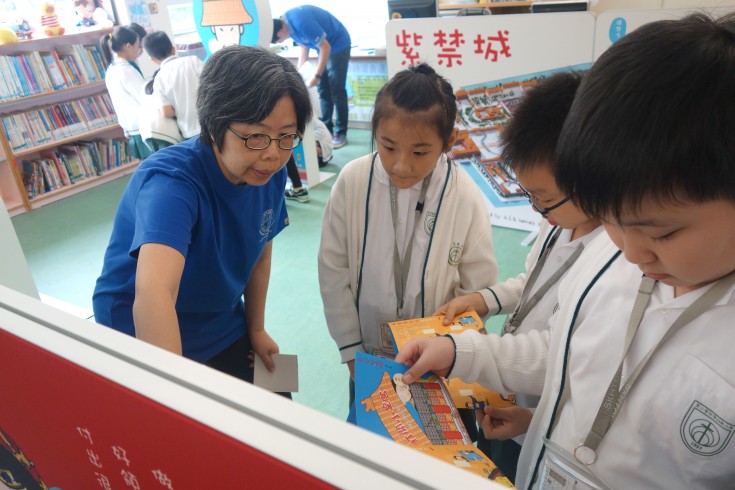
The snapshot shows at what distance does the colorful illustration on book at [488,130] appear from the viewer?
113 inches

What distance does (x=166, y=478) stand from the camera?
0.45 meters

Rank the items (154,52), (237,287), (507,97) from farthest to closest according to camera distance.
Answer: (154,52), (507,97), (237,287)

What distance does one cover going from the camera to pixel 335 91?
5.42 metres

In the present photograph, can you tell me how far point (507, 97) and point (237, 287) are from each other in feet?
7.23

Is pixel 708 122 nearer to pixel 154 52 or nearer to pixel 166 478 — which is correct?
pixel 166 478

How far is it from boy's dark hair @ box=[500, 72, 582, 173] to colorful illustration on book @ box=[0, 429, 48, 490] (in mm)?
915

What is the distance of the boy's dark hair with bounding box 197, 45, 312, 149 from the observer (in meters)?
1.04

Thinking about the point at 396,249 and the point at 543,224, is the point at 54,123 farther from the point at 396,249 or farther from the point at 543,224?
the point at 543,224

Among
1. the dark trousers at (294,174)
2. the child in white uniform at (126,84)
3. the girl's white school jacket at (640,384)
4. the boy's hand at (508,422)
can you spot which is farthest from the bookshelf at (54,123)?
the girl's white school jacket at (640,384)

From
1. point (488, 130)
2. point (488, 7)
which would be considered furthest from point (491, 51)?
point (488, 7)

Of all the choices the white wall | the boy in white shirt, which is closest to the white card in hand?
the boy in white shirt

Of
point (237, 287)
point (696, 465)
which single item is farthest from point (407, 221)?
point (696, 465)

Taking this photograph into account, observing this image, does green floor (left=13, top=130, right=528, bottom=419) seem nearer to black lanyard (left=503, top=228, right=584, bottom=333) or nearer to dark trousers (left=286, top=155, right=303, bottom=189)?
dark trousers (left=286, top=155, right=303, bottom=189)

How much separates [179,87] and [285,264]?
1411mm
